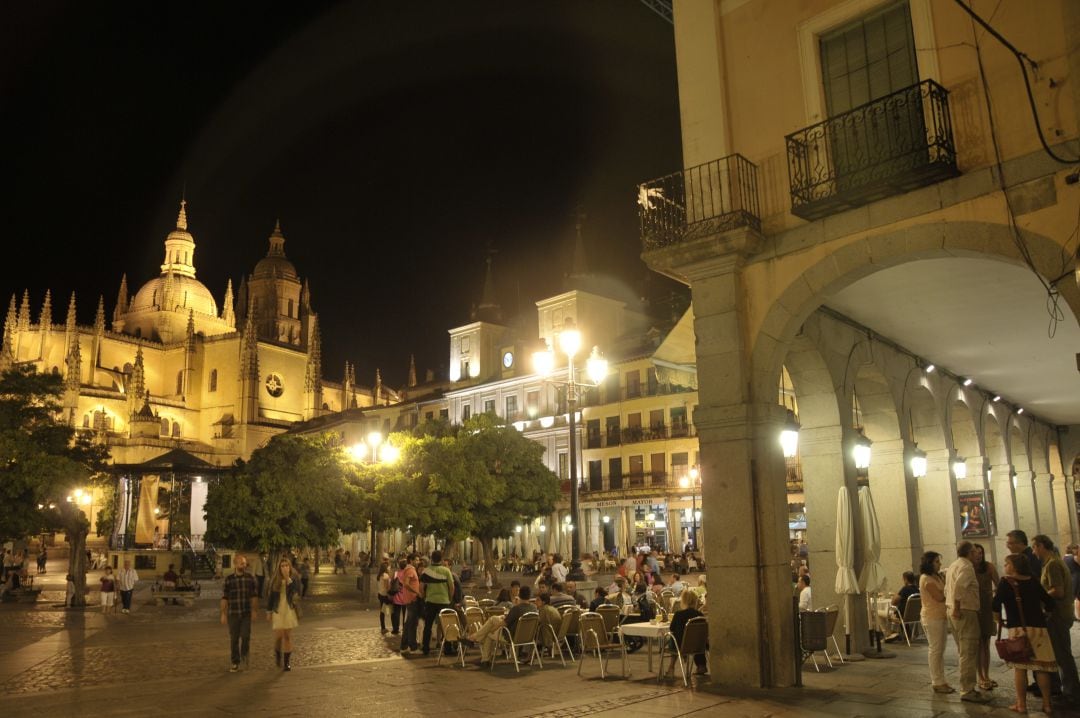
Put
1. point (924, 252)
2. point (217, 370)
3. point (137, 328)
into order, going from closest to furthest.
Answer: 1. point (924, 252)
2. point (217, 370)
3. point (137, 328)

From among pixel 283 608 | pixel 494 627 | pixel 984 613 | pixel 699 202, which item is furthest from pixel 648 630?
pixel 699 202

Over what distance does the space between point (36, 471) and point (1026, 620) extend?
25097 mm

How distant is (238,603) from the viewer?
11844 mm

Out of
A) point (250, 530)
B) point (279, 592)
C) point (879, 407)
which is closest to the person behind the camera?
point (279, 592)

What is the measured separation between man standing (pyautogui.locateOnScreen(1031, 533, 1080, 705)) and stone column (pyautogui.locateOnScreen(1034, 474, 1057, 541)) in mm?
14896

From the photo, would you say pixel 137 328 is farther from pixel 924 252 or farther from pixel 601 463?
pixel 924 252

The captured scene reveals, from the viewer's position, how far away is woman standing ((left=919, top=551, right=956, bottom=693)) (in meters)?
8.88

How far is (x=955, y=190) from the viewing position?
8.28m

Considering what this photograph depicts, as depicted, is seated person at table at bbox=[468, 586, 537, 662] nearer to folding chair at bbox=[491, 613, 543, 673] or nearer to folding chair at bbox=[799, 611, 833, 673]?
folding chair at bbox=[491, 613, 543, 673]

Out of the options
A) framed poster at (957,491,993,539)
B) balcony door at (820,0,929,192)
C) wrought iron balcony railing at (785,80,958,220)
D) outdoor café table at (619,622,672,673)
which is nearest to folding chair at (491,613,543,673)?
outdoor café table at (619,622,672,673)

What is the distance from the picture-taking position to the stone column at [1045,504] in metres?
21.7

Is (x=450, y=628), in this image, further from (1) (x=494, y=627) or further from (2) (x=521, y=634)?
(2) (x=521, y=634)

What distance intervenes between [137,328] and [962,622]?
8913 cm

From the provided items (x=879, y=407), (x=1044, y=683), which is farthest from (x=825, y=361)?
(x=1044, y=683)
